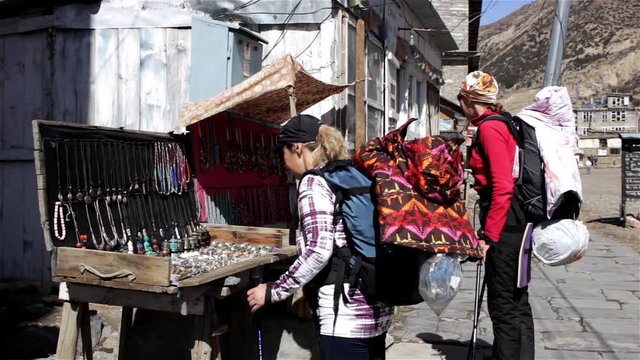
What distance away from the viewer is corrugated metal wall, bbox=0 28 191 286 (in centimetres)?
634

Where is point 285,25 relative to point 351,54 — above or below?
above

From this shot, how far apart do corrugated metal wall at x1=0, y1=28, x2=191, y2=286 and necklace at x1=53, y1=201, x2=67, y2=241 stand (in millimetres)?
2714

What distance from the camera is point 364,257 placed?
2.78m

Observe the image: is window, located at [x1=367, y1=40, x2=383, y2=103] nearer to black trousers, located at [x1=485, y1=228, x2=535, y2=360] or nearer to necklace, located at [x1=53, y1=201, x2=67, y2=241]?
black trousers, located at [x1=485, y1=228, x2=535, y2=360]

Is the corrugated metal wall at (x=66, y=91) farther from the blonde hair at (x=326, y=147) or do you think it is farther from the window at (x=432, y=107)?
the window at (x=432, y=107)

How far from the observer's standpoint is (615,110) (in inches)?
3885

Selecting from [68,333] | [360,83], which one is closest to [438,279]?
[68,333]

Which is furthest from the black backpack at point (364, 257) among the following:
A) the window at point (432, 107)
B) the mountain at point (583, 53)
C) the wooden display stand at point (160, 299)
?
the mountain at point (583, 53)

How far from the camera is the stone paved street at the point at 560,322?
536cm

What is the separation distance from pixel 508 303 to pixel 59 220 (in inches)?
105

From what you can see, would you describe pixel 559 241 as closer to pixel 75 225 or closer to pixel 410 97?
pixel 75 225

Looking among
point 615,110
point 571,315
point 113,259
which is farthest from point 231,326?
point 615,110

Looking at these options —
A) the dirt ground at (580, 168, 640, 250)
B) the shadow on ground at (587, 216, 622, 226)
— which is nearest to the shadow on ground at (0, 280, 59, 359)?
the dirt ground at (580, 168, 640, 250)

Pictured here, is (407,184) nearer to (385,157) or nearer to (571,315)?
(385,157)
